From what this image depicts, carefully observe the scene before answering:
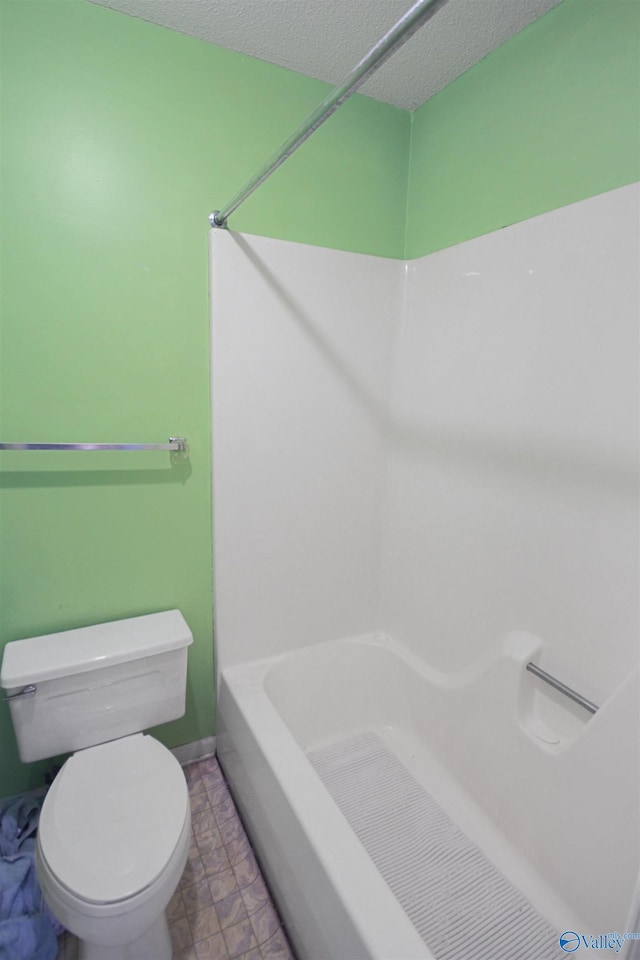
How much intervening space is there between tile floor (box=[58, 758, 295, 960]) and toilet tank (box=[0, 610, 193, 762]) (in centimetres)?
44

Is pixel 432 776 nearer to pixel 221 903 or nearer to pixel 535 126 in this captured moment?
pixel 221 903

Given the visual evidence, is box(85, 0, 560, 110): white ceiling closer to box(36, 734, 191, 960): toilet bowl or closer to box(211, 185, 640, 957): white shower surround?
box(211, 185, 640, 957): white shower surround

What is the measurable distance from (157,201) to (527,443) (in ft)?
4.43

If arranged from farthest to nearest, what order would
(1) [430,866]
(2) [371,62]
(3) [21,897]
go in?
(1) [430,866] → (3) [21,897] → (2) [371,62]

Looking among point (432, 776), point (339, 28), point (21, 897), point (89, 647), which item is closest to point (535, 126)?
point (339, 28)

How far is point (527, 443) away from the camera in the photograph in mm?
1331

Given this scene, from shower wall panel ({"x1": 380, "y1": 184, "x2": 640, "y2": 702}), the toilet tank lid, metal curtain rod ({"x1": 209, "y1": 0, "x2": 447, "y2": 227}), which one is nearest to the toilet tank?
the toilet tank lid

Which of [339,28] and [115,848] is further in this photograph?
[339,28]

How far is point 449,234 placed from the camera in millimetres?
1560

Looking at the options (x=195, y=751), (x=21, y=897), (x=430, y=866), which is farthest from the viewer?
(x=195, y=751)

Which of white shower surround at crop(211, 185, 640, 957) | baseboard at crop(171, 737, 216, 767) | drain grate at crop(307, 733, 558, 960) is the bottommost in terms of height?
baseboard at crop(171, 737, 216, 767)

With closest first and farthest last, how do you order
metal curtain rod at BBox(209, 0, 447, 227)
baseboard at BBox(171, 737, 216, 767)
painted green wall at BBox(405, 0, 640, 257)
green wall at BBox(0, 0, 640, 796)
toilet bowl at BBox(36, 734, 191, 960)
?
metal curtain rod at BBox(209, 0, 447, 227) < toilet bowl at BBox(36, 734, 191, 960) < painted green wall at BBox(405, 0, 640, 257) < green wall at BBox(0, 0, 640, 796) < baseboard at BBox(171, 737, 216, 767)

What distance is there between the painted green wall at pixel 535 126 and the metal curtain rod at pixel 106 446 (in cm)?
118

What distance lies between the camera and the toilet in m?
0.98
